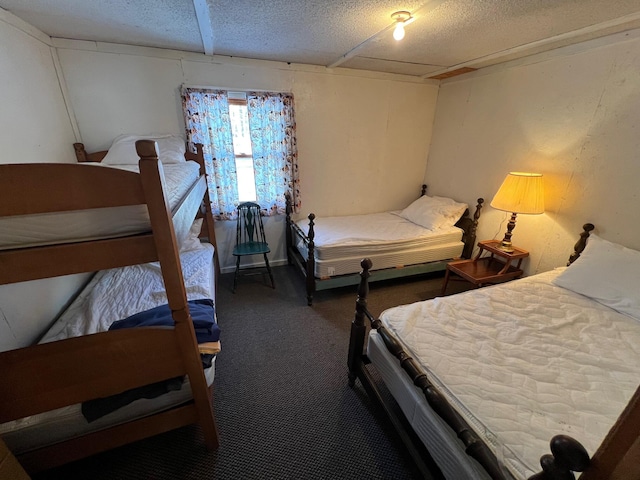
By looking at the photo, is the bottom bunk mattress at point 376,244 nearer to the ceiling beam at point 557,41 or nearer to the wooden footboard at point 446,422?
the wooden footboard at point 446,422

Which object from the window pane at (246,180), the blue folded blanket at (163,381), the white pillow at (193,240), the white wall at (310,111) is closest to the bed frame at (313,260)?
the white wall at (310,111)

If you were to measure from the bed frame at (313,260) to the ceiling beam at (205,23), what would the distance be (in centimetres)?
154

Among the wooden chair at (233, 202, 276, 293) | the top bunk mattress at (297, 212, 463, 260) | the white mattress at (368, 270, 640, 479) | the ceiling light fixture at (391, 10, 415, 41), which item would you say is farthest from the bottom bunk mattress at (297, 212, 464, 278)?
the ceiling light fixture at (391, 10, 415, 41)

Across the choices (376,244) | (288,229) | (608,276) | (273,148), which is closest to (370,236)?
(376,244)

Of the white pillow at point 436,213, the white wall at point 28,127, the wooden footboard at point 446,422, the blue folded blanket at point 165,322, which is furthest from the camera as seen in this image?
the white pillow at point 436,213

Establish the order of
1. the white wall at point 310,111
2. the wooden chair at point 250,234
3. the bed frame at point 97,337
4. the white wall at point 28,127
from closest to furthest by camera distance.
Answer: the bed frame at point 97,337 < the white wall at point 28,127 < the white wall at point 310,111 < the wooden chair at point 250,234

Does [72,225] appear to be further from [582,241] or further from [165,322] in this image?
[582,241]

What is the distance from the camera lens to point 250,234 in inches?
117

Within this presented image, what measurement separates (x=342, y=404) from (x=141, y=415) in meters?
1.07

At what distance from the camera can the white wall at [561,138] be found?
1.77m

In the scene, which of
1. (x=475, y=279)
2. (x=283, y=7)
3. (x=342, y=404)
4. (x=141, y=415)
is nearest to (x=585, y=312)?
(x=475, y=279)

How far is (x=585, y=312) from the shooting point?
4.91 feet

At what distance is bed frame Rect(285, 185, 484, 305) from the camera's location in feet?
7.98

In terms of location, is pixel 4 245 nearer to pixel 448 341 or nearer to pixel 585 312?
pixel 448 341
